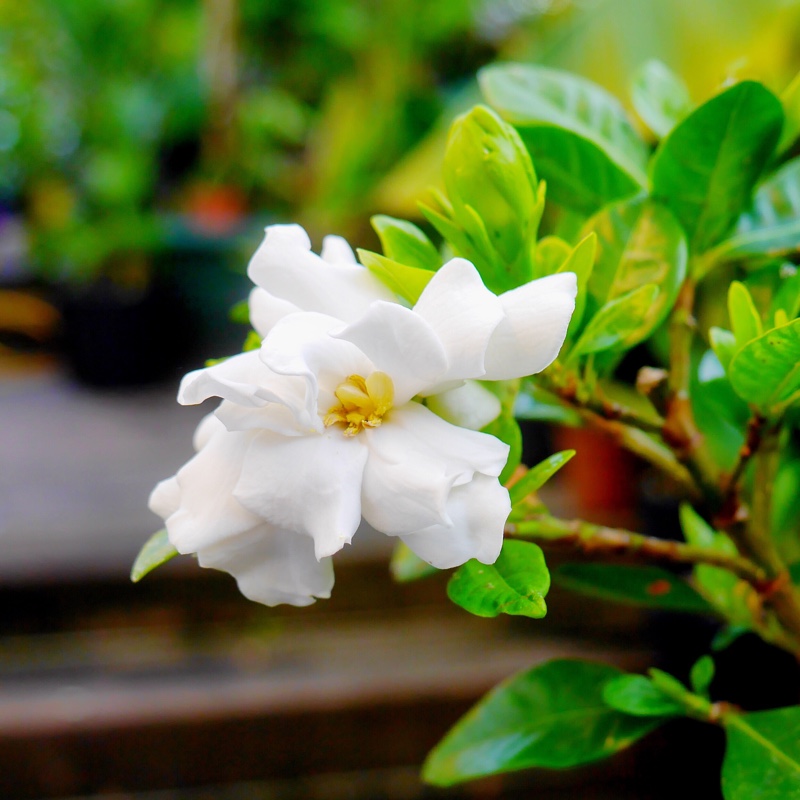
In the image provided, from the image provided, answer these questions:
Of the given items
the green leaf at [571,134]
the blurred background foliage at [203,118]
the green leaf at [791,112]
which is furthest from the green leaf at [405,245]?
the blurred background foliage at [203,118]

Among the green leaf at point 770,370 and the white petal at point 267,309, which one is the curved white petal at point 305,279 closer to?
the white petal at point 267,309

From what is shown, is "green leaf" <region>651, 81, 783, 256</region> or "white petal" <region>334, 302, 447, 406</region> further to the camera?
"green leaf" <region>651, 81, 783, 256</region>

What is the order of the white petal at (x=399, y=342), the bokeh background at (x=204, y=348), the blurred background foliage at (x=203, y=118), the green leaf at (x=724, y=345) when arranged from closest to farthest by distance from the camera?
the white petal at (x=399, y=342) < the green leaf at (x=724, y=345) < the bokeh background at (x=204, y=348) < the blurred background foliage at (x=203, y=118)

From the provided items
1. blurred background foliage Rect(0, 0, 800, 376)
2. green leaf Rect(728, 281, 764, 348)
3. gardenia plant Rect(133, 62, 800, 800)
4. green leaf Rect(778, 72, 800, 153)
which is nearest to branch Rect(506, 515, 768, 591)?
gardenia plant Rect(133, 62, 800, 800)

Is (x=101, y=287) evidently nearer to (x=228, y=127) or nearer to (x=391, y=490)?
(x=228, y=127)

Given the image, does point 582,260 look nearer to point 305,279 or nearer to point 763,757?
point 305,279

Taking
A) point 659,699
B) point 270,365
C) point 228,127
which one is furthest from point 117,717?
point 228,127

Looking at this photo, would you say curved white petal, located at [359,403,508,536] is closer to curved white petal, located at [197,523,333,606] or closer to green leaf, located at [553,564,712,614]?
curved white petal, located at [197,523,333,606]
